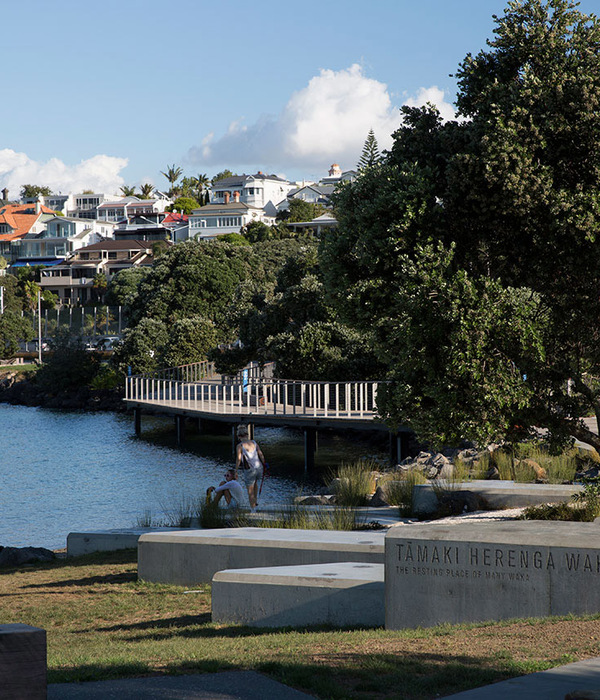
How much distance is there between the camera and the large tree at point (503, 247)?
1137 cm

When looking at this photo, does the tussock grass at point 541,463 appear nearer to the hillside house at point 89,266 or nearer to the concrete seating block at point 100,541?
the concrete seating block at point 100,541

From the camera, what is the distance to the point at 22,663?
4.70 metres

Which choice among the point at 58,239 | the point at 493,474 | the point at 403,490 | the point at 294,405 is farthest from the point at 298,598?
the point at 58,239

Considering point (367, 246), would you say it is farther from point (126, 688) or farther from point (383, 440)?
point (383, 440)

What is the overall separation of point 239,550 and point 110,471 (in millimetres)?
23381

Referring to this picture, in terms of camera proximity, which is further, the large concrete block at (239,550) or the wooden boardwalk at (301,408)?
the wooden boardwalk at (301,408)

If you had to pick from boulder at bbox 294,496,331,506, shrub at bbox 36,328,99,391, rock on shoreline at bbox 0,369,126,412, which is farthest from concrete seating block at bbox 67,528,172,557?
shrub at bbox 36,328,99,391

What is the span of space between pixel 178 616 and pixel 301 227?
106 metres

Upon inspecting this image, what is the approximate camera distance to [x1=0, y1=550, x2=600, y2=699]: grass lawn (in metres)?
5.73

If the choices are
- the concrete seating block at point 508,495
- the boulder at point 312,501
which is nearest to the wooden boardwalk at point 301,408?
the boulder at point 312,501

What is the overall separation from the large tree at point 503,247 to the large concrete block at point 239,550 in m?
2.34

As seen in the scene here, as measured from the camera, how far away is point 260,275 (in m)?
68.9

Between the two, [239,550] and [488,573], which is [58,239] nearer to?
[239,550]

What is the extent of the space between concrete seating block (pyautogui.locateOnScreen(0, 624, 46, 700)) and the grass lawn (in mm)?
1284
